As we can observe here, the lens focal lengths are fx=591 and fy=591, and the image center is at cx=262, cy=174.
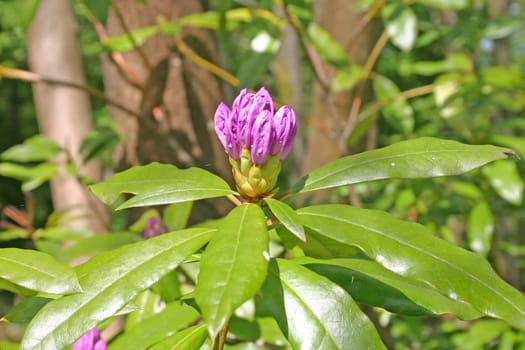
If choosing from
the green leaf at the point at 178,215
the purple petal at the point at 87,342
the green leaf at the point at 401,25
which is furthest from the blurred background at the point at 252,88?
the purple petal at the point at 87,342

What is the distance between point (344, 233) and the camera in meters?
0.60

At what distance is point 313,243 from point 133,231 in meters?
0.66

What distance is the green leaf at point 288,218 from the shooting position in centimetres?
59

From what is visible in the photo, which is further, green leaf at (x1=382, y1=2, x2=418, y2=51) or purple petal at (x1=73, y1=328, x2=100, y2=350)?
green leaf at (x1=382, y1=2, x2=418, y2=51)

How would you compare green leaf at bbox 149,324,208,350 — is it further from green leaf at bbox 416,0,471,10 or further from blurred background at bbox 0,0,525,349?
green leaf at bbox 416,0,471,10

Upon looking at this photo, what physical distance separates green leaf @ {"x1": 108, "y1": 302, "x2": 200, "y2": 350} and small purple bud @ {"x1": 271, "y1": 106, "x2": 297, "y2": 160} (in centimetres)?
23

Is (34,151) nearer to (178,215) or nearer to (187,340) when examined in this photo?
(178,215)

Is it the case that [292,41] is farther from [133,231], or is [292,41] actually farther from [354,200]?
[133,231]

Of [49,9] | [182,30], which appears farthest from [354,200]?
[49,9]

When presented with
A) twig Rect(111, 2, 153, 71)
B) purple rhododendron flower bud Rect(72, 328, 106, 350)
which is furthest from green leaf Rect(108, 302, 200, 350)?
twig Rect(111, 2, 153, 71)

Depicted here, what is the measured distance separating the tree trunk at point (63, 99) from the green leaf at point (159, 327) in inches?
39.6

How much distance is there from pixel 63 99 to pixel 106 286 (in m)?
1.32

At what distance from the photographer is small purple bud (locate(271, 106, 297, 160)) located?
66cm

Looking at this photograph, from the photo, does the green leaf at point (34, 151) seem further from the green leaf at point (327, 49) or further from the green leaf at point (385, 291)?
the green leaf at point (385, 291)
